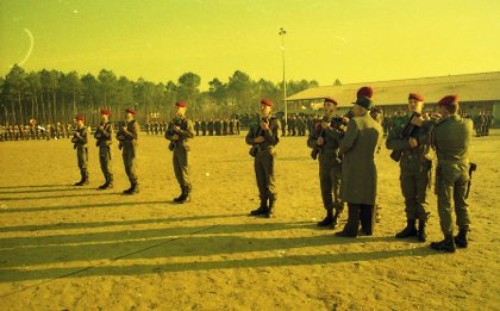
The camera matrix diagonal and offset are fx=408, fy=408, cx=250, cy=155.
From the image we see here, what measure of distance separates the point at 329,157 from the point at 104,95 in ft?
260

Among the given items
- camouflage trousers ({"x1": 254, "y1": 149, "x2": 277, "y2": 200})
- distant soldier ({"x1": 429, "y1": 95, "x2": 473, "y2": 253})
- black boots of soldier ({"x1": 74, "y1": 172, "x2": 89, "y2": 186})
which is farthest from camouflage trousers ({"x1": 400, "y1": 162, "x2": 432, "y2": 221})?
black boots of soldier ({"x1": 74, "y1": 172, "x2": 89, "y2": 186})

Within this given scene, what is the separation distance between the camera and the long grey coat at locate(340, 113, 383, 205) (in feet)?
19.3

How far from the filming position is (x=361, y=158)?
19.4ft

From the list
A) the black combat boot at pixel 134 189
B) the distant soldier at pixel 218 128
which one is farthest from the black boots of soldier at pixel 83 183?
the distant soldier at pixel 218 128

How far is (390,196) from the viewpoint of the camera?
30.9 ft

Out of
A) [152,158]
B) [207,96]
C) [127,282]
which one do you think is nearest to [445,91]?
[152,158]

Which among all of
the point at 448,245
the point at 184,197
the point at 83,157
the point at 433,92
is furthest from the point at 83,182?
the point at 433,92

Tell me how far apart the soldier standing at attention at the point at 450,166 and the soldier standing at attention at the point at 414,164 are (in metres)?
0.34

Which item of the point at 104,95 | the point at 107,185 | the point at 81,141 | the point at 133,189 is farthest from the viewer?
the point at 104,95

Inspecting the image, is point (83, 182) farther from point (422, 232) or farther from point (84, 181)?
point (422, 232)

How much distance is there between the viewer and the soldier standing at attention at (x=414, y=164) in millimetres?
5984

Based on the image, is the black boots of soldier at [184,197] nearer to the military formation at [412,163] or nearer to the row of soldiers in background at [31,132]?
the military formation at [412,163]

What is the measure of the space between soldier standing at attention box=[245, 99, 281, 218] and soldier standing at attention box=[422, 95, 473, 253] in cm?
289

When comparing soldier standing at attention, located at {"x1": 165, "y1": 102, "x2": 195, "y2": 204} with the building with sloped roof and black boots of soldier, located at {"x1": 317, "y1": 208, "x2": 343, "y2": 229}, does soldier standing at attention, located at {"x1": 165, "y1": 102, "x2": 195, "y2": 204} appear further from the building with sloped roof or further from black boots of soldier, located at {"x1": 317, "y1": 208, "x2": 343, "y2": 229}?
the building with sloped roof
